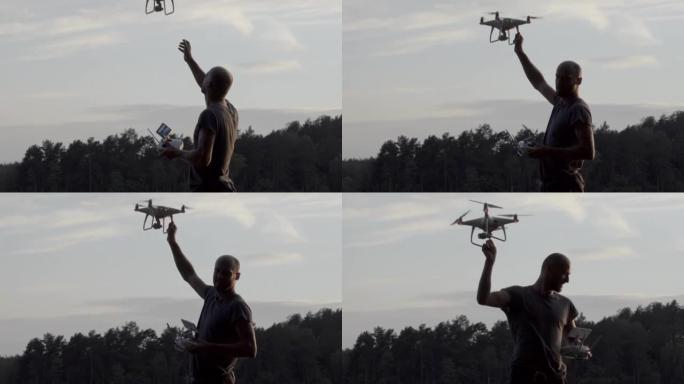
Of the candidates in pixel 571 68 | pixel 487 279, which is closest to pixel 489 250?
pixel 487 279

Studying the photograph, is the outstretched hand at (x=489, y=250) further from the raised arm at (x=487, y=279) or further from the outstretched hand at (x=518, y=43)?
the outstretched hand at (x=518, y=43)

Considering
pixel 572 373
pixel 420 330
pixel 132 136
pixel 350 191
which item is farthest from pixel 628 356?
pixel 132 136

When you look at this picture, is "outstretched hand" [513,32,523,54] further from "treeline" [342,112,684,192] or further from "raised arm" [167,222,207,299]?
"treeline" [342,112,684,192]

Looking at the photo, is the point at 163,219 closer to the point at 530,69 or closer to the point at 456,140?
the point at 530,69

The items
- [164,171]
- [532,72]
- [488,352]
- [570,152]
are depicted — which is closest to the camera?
[570,152]

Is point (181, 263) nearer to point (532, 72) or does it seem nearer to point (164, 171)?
point (532, 72)

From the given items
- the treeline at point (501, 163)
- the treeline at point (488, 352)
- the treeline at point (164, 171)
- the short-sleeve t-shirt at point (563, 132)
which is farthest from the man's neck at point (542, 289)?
the treeline at point (164, 171)
